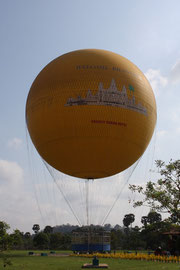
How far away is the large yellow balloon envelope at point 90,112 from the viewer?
19094mm

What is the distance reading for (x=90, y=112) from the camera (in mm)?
18984

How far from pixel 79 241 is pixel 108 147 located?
2887cm

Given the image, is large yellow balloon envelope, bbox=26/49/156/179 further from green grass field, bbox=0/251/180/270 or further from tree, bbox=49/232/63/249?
tree, bbox=49/232/63/249

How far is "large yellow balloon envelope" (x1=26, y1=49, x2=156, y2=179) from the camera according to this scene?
62.6 ft

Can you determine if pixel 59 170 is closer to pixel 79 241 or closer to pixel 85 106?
pixel 85 106

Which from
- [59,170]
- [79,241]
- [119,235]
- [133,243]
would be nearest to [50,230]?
[119,235]

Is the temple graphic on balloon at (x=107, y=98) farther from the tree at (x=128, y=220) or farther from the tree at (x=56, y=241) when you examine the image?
the tree at (x=128, y=220)

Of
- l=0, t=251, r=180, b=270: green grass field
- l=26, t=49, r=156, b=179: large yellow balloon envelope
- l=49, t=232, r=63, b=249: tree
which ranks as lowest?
l=49, t=232, r=63, b=249: tree

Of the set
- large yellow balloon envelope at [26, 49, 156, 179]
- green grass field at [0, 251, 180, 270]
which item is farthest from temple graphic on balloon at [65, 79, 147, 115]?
green grass field at [0, 251, 180, 270]

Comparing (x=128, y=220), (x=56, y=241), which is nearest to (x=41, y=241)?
(x=56, y=241)

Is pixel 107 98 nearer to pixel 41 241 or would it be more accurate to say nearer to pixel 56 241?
pixel 41 241

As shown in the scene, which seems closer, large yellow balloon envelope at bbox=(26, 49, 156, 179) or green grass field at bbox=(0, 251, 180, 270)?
large yellow balloon envelope at bbox=(26, 49, 156, 179)

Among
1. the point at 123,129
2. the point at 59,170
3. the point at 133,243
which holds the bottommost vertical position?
the point at 133,243

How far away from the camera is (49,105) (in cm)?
1962
